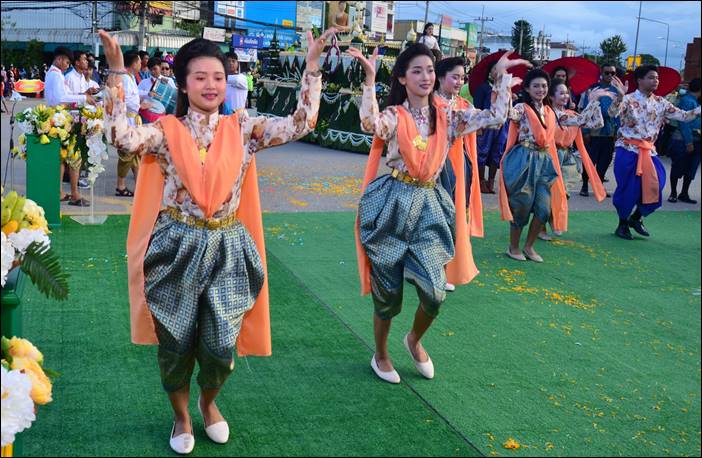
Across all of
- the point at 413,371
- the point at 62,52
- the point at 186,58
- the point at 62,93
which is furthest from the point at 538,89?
the point at 62,52

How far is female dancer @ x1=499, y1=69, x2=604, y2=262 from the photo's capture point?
7.23m

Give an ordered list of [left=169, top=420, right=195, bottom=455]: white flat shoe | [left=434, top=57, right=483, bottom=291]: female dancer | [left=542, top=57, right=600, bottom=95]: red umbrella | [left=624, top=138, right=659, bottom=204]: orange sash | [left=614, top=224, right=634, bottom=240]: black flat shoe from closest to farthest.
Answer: [left=169, top=420, right=195, bottom=455]: white flat shoe, [left=434, top=57, right=483, bottom=291]: female dancer, [left=542, top=57, right=600, bottom=95]: red umbrella, [left=624, top=138, right=659, bottom=204]: orange sash, [left=614, top=224, right=634, bottom=240]: black flat shoe

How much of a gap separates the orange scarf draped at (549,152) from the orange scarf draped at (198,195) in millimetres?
4274

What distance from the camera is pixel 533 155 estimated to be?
7309mm

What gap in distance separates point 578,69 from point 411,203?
15.8 ft

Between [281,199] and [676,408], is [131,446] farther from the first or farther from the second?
[281,199]

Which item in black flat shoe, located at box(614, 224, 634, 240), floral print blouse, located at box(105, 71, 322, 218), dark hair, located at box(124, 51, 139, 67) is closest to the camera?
floral print blouse, located at box(105, 71, 322, 218)

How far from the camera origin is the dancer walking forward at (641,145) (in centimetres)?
840

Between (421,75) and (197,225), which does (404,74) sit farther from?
(197,225)

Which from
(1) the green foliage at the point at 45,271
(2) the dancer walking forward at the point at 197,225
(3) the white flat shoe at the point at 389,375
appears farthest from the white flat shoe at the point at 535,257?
(1) the green foliage at the point at 45,271

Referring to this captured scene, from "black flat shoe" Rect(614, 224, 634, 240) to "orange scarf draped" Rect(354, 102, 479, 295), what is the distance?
178 inches

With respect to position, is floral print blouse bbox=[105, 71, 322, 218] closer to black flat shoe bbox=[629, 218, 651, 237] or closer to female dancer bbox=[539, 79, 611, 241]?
female dancer bbox=[539, 79, 611, 241]

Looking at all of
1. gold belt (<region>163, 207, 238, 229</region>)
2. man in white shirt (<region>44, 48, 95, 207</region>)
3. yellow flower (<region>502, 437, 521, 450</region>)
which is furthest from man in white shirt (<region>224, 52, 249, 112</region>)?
yellow flower (<region>502, 437, 521, 450</region>)

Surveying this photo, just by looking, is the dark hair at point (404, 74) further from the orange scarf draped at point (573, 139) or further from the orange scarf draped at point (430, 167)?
the orange scarf draped at point (573, 139)
